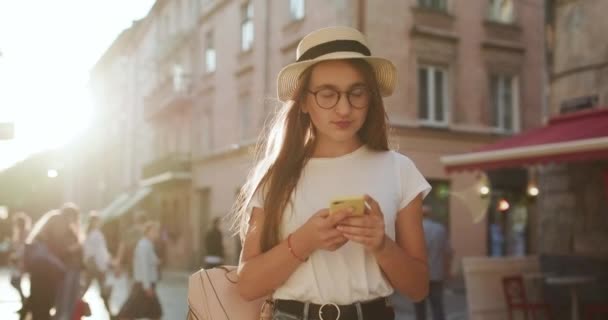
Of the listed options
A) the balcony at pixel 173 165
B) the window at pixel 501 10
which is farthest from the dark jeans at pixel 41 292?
the balcony at pixel 173 165

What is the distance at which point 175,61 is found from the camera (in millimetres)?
29656

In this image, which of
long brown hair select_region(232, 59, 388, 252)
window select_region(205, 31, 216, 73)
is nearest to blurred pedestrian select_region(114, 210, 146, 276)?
window select_region(205, 31, 216, 73)

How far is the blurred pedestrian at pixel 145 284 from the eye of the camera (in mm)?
9375

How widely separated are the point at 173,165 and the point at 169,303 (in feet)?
45.3

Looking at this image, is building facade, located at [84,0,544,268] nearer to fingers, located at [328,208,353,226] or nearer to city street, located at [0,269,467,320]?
city street, located at [0,269,467,320]

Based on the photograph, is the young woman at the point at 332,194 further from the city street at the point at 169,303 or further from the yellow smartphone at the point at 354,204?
the city street at the point at 169,303

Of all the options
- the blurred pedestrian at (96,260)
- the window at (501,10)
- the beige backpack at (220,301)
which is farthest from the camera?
the window at (501,10)

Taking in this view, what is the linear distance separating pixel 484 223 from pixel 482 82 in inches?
135

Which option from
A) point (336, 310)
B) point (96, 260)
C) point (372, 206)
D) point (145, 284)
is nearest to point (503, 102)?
point (96, 260)

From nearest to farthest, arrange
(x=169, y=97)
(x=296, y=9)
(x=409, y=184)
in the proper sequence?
(x=409, y=184)
(x=296, y=9)
(x=169, y=97)

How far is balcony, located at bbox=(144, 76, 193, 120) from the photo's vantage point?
2755cm

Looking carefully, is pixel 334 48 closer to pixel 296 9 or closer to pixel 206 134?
pixel 296 9

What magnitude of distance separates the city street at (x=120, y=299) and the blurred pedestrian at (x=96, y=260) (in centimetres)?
98

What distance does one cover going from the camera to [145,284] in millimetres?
9812
